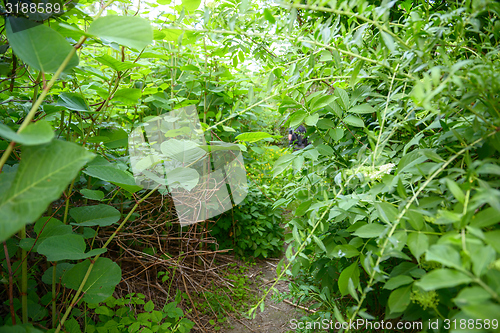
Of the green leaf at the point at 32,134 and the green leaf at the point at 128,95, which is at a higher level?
the green leaf at the point at 32,134

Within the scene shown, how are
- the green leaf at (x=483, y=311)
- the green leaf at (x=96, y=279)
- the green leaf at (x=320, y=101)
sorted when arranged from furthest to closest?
the green leaf at (x=320, y=101) < the green leaf at (x=96, y=279) < the green leaf at (x=483, y=311)

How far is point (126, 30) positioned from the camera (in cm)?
47

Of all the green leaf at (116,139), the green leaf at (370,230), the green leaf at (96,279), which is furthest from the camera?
the green leaf at (116,139)

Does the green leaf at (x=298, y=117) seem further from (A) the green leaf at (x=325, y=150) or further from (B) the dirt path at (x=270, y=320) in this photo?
(B) the dirt path at (x=270, y=320)

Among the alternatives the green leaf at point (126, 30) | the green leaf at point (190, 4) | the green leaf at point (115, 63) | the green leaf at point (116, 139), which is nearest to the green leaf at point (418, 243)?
the green leaf at point (126, 30)

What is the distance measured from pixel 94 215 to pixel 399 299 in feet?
2.78

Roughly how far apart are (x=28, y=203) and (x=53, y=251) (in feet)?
1.23

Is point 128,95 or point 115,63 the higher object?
point 115,63

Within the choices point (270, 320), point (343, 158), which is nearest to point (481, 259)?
point (343, 158)

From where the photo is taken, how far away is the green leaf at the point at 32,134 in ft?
1.10

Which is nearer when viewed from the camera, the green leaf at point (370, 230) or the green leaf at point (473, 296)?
the green leaf at point (473, 296)

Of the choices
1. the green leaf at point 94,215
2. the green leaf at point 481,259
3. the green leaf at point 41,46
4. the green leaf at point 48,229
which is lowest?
the green leaf at point 94,215

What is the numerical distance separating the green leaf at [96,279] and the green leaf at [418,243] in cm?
73

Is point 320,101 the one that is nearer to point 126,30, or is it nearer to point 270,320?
point 126,30
